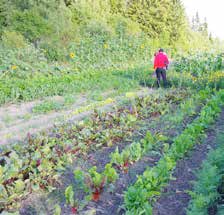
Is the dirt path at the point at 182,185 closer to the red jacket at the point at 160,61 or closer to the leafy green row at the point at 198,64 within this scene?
the red jacket at the point at 160,61

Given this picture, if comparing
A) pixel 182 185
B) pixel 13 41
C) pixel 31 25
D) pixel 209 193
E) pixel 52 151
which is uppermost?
pixel 31 25

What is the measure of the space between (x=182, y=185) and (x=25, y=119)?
497cm

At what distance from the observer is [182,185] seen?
150 inches

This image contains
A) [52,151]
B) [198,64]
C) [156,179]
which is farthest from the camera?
[198,64]

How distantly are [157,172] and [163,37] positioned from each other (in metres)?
21.8

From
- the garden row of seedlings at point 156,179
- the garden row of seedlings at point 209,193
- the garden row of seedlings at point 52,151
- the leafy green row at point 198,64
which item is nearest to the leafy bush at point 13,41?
the leafy green row at point 198,64

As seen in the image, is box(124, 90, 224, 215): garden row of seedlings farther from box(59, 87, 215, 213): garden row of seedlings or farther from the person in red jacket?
the person in red jacket

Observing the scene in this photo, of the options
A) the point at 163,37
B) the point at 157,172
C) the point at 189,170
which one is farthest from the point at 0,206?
the point at 163,37

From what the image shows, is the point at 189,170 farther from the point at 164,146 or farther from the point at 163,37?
the point at 163,37

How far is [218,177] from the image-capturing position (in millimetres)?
3402

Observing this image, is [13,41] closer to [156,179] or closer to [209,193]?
[156,179]

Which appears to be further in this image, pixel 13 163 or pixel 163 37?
pixel 163 37

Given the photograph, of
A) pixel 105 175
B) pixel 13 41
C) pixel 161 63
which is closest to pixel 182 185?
pixel 105 175

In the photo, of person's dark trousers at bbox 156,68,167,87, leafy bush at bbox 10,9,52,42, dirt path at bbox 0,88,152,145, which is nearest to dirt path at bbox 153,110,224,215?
dirt path at bbox 0,88,152,145
